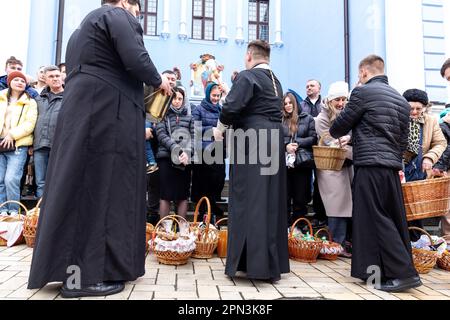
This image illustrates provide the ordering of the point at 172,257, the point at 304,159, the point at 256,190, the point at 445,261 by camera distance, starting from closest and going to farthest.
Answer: the point at 256,190
the point at 172,257
the point at 445,261
the point at 304,159

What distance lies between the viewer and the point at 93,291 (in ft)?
8.80

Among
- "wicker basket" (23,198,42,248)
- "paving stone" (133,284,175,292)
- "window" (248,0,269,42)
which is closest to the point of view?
"paving stone" (133,284,175,292)

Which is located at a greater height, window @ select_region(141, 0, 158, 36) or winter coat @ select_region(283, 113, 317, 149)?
window @ select_region(141, 0, 158, 36)

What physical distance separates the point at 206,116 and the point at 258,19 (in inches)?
473

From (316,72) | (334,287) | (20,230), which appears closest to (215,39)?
(316,72)

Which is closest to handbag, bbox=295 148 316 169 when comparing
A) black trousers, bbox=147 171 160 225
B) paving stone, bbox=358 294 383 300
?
black trousers, bbox=147 171 160 225

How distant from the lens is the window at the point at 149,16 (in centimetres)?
1492

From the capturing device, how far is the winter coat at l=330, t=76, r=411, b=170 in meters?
3.37

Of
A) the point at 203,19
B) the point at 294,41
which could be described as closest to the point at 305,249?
the point at 294,41

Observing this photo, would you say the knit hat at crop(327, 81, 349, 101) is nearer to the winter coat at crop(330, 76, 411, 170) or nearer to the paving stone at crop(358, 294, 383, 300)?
the winter coat at crop(330, 76, 411, 170)

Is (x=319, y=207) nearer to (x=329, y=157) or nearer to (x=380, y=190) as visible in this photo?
(x=329, y=157)

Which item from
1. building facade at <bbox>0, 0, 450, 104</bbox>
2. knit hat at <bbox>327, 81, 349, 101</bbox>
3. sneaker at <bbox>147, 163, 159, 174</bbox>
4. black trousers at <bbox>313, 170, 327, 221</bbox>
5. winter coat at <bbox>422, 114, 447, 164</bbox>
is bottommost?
black trousers at <bbox>313, 170, 327, 221</bbox>

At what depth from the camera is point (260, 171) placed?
3412mm
